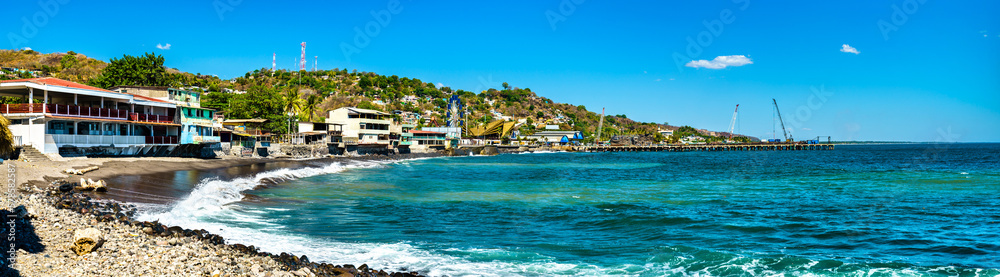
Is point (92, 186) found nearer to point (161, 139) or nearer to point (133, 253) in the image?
point (133, 253)

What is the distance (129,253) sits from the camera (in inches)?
436

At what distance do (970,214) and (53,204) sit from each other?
105ft

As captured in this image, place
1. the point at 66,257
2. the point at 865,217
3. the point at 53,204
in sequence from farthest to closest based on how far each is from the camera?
the point at 865,217 < the point at 53,204 < the point at 66,257

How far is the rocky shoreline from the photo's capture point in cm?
988

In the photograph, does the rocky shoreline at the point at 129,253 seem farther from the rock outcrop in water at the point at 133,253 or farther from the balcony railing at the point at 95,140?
the balcony railing at the point at 95,140

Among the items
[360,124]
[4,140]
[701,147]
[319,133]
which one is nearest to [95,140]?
[4,140]

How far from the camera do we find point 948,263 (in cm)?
1394

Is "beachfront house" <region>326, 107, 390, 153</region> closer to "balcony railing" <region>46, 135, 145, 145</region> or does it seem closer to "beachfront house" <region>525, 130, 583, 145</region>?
"balcony railing" <region>46, 135, 145, 145</region>

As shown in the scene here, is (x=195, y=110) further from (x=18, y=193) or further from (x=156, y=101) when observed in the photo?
(x=18, y=193)

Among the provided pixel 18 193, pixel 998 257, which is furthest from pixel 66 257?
pixel 998 257

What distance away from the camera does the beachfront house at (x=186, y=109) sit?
4522 cm

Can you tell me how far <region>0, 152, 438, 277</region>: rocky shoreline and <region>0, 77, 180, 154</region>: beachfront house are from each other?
2029 cm

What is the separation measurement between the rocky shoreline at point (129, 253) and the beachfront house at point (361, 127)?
6562 cm

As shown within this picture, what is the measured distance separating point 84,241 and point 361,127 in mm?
72404
